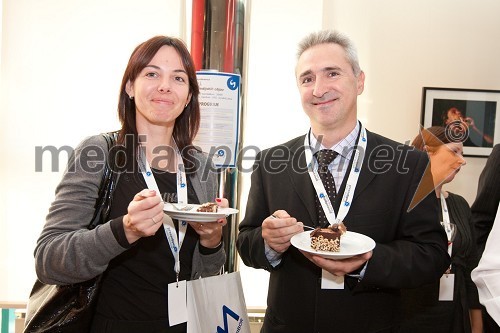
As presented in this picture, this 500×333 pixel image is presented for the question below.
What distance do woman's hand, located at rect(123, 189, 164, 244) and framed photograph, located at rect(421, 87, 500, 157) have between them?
9.65 feet

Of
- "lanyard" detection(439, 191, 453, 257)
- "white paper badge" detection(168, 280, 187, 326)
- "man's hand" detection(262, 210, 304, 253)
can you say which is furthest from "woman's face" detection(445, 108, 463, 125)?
"white paper badge" detection(168, 280, 187, 326)

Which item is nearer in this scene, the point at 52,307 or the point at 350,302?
the point at 52,307

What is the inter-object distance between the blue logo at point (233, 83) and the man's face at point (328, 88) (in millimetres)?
606

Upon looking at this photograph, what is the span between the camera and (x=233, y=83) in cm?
251

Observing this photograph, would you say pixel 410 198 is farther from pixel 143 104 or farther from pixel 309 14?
pixel 309 14

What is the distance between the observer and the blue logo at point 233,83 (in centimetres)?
250

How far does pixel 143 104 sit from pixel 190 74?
0.26 m

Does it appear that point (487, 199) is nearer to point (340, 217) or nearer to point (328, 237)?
point (340, 217)

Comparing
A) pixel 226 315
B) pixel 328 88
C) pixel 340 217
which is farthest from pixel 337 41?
pixel 226 315

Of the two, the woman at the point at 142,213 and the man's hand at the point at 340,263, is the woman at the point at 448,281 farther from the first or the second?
the woman at the point at 142,213

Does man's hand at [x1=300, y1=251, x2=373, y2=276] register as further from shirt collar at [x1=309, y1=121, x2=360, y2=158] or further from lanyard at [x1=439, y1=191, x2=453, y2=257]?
lanyard at [x1=439, y1=191, x2=453, y2=257]

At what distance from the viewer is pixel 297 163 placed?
200 cm

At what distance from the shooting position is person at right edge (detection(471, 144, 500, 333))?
239 centimetres

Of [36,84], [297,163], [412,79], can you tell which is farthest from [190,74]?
[412,79]
